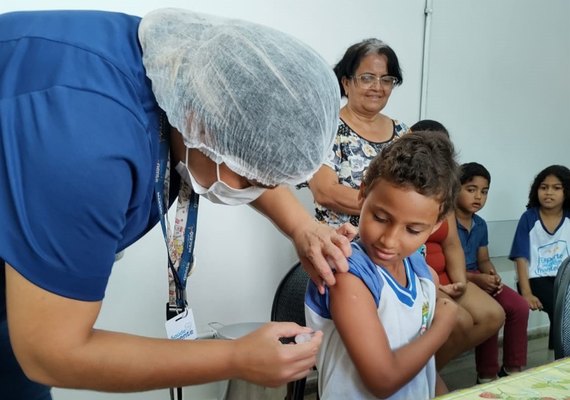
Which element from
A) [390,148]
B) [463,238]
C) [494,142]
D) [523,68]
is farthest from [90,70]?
[523,68]

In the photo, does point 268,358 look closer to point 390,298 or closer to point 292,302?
point 390,298

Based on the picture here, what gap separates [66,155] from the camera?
67 centimetres

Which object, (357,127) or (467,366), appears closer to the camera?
(357,127)

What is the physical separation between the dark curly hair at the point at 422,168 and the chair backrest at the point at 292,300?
43 cm

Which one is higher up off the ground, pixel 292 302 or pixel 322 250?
pixel 322 250

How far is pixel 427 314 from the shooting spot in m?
1.35

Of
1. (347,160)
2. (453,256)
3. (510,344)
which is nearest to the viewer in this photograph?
(347,160)

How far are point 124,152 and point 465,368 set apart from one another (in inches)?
116

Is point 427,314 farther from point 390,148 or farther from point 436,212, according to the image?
point 390,148

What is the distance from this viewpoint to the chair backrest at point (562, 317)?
1.42m

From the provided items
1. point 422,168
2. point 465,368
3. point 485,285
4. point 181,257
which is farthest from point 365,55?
point 465,368

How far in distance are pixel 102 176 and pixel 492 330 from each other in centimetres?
221

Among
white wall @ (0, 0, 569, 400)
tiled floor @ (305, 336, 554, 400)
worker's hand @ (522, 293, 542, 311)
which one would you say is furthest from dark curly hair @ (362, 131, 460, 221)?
worker's hand @ (522, 293, 542, 311)

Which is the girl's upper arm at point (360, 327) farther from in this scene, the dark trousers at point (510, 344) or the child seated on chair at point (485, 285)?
the dark trousers at point (510, 344)
